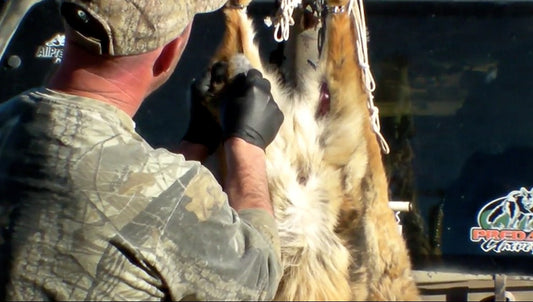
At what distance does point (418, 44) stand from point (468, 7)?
0.73 ft

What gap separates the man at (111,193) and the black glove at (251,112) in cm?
24

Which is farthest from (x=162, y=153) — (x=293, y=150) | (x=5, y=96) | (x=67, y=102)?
(x=5, y=96)

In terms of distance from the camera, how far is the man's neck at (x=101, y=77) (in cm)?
239

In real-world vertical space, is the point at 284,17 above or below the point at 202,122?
above

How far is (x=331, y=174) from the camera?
2.86 metres

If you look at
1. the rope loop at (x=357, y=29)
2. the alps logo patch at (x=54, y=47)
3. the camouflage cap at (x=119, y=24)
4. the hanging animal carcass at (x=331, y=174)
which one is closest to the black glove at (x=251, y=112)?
the hanging animal carcass at (x=331, y=174)

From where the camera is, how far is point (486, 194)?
3.88m

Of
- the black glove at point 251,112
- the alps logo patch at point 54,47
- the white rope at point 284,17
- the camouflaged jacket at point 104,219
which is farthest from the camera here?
the alps logo patch at point 54,47

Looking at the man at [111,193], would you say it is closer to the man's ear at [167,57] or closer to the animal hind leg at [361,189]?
the man's ear at [167,57]

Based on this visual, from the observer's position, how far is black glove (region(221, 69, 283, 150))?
263 centimetres

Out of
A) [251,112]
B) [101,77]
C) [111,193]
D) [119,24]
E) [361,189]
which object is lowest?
[361,189]

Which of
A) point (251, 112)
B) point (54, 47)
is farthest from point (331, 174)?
point (54, 47)

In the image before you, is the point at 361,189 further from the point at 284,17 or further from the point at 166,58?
the point at 166,58

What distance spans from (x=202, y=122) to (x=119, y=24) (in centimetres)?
61
